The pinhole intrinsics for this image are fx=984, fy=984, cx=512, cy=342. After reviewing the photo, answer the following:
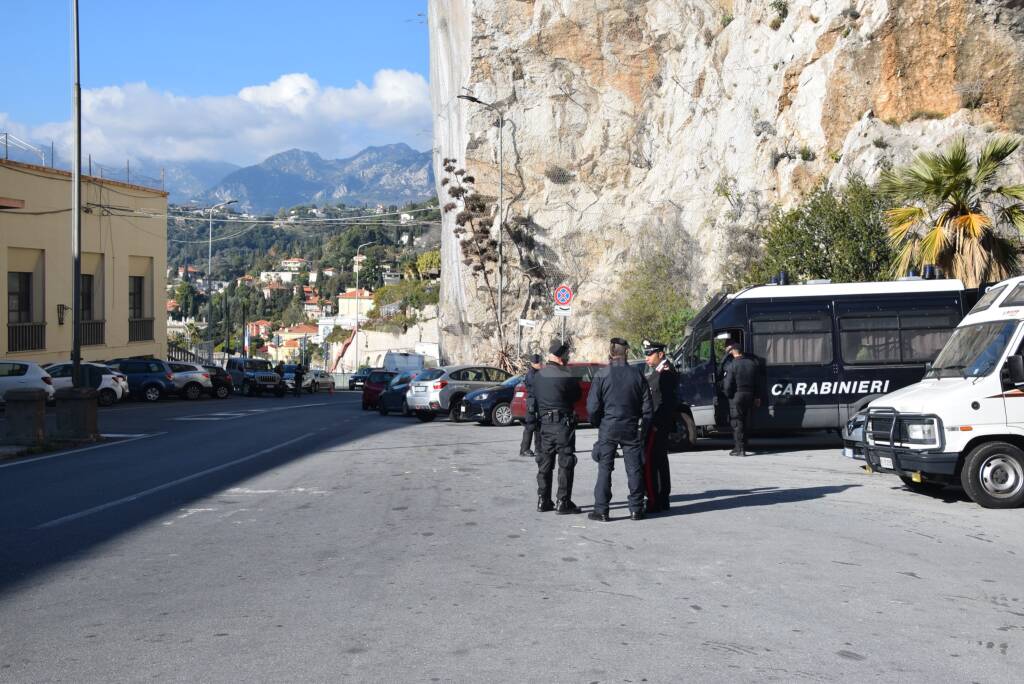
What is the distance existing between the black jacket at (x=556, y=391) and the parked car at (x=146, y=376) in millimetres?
31473

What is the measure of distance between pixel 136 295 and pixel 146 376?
47.0ft

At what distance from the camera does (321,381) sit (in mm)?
58969

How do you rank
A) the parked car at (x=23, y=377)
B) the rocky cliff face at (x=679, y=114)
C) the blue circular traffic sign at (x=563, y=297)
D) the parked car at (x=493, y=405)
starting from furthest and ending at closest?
the rocky cliff face at (x=679, y=114), the parked car at (x=23, y=377), the blue circular traffic sign at (x=563, y=297), the parked car at (x=493, y=405)

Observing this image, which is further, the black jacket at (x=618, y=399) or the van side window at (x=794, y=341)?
the van side window at (x=794, y=341)

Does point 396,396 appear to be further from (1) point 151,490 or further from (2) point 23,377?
(1) point 151,490

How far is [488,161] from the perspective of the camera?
50.5 metres

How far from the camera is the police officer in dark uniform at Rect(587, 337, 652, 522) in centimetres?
989

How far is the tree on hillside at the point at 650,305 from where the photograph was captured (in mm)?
35656

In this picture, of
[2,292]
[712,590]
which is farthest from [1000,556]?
[2,292]

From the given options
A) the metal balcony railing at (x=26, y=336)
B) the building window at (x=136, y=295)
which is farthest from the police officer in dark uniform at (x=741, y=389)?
the building window at (x=136, y=295)

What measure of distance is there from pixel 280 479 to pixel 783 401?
9.36m

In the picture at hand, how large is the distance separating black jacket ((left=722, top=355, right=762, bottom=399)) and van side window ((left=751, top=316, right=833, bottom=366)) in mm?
1454

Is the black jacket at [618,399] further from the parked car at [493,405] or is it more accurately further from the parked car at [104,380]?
the parked car at [104,380]

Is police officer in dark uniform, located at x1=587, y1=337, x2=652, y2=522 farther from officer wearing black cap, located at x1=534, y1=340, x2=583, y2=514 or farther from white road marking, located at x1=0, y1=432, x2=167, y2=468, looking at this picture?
white road marking, located at x1=0, y1=432, x2=167, y2=468
